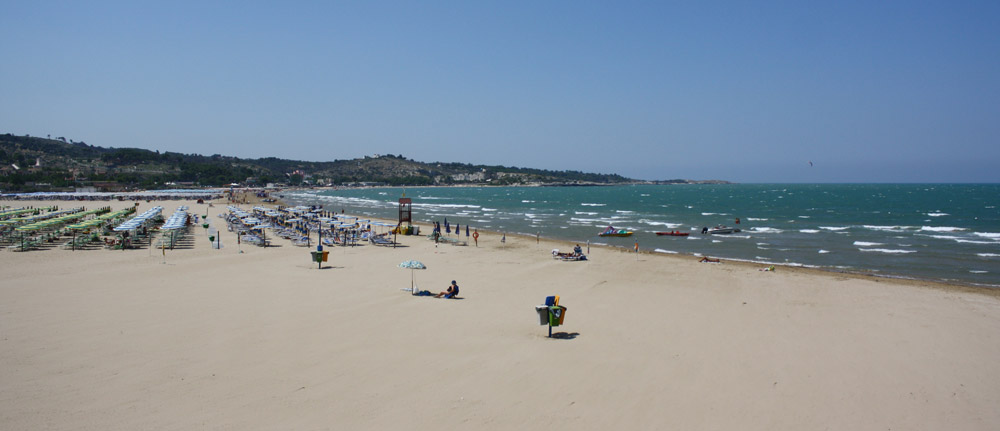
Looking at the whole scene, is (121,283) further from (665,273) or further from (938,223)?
(938,223)

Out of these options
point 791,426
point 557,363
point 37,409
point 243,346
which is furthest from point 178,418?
point 791,426

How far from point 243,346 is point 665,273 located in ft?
49.0

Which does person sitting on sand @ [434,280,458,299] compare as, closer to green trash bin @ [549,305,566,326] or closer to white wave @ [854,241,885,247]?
green trash bin @ [549,305,566,326]

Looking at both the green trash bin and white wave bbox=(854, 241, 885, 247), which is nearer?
the green trash bin

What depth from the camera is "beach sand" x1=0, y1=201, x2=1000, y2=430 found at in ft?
22.9

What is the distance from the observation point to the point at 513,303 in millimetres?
13766

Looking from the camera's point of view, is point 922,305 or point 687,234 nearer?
point 922,305

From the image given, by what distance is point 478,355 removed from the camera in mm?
9180

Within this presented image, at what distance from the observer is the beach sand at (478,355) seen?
6.99 m

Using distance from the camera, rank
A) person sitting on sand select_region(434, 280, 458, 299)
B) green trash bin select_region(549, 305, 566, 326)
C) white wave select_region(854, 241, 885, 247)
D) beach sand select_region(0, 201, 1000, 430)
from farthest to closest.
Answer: white wave select_region(854, 241, 885, 247), person sitting on sand select_region(434, 280, 458, 299), green trash bin select_region(549, 305, 566, 326), beach sand select_region(0, 201, 1000, 430)

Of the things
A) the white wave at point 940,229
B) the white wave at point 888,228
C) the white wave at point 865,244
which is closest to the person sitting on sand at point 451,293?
the white wave at point 865,244

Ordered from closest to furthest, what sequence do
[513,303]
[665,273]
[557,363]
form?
1. [557,363]
2. [513,303]
3. [665,273]

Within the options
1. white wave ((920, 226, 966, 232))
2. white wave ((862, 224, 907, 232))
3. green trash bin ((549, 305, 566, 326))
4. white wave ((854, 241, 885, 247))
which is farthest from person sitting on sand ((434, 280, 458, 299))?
white wave ((920, 226, 966, 232))

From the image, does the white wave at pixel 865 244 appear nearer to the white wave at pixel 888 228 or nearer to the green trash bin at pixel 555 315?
the white wave at pixel 888 228
